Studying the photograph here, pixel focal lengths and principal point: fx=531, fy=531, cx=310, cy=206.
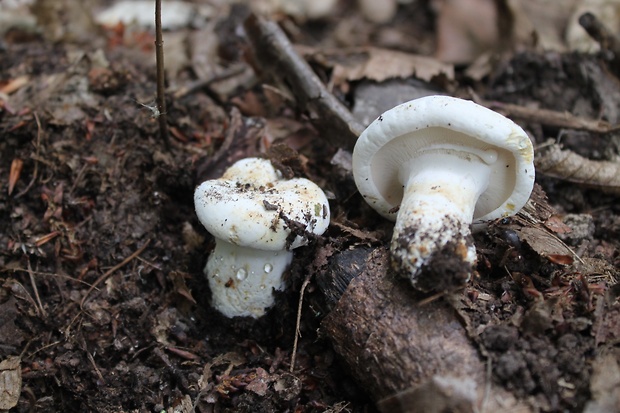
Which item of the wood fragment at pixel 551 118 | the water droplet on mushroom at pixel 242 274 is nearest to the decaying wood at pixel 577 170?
the wood fragment at pixel 551 118

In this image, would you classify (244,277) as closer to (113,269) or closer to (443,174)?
(113,269)

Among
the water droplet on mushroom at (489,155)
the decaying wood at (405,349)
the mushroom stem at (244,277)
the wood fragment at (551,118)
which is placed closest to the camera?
the decaying wood at (405,349)

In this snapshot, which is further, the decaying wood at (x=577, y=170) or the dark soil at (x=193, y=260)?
the decaying wood at (x=577, y=170)

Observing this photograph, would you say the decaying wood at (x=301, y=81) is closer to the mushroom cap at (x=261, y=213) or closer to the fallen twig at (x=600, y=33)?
the mushroom cap at (x=261, y=213)

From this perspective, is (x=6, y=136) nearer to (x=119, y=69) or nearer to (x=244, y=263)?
(x=119, y=69)

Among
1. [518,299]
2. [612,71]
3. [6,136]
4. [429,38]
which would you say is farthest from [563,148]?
[6,136]

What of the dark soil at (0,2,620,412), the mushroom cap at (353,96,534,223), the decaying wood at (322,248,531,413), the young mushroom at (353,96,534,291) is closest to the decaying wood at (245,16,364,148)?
the dark soil at (0,2,620,412)
